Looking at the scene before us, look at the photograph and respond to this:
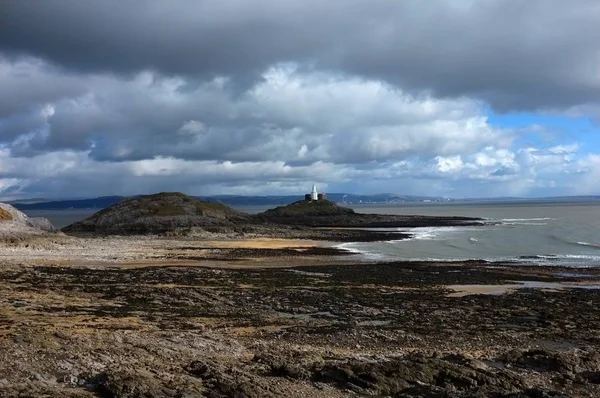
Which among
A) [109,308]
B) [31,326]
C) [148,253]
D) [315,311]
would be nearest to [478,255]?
[148,253]

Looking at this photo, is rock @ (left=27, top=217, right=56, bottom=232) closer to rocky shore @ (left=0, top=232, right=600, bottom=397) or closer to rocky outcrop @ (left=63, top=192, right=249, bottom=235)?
rocky outcrop @ (left=63, top=192, right=249, bottom=235)

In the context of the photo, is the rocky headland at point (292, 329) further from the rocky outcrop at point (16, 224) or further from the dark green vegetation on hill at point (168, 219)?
the dark green vegetation on hill at point (168, 219)

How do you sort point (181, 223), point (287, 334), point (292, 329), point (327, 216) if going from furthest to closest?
point (327, 216)
point (181, 223)
point (292, 329)
point (287, 334)

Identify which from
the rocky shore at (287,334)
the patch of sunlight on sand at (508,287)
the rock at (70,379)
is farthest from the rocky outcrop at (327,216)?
the rock at (70,379)

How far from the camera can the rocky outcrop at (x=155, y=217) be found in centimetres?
7016

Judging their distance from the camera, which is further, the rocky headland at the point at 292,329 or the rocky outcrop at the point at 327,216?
the rocky outcrop at the point at 327,216

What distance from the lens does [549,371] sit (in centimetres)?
1138

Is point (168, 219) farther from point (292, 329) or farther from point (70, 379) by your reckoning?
point (70, 379)

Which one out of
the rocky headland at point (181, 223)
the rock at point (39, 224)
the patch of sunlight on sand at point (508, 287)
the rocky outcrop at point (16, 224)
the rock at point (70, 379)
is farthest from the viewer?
the rocky headland at point (181, 223)

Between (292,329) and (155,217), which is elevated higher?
(155,217)

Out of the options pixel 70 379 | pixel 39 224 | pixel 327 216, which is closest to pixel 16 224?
pixel 39 224

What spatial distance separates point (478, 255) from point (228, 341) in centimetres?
3456

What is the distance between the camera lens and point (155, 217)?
7356cm

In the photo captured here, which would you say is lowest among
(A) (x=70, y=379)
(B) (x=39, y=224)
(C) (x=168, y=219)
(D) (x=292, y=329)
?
(D) (x=292, y=329)
